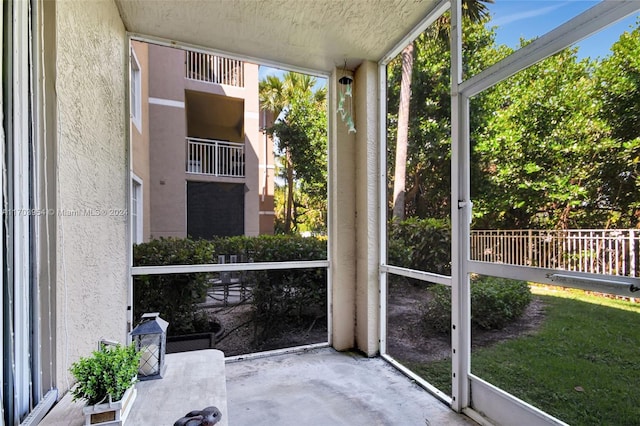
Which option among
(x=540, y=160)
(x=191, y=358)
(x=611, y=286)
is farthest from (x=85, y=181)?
(x=611, y=286)

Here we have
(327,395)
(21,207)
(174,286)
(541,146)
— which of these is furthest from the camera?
(174,286)

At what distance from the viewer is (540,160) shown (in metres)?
1.69

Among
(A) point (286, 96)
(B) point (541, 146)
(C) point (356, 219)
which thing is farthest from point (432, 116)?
(A) point (286, 96)

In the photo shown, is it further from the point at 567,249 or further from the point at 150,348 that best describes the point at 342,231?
the point at 150,348

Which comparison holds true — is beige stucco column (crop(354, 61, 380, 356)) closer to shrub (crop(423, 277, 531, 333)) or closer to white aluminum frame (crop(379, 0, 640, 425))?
white aluminum frame (crop(379, 0, 640, 425))

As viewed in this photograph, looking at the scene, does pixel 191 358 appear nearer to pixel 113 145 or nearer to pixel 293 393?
pixel 293 393

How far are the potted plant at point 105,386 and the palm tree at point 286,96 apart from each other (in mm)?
2197

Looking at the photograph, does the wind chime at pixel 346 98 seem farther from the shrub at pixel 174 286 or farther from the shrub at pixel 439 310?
the shrub at pixel 174 286

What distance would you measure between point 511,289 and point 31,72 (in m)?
2.48

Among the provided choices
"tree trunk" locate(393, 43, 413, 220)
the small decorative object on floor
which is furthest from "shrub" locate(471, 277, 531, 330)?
the small decorative object on floor

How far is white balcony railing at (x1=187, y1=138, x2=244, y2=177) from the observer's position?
2.89 metres

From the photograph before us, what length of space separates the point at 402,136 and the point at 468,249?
1.24m

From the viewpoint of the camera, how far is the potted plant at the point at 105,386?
3.08ft

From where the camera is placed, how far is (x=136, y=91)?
2.86 meters
